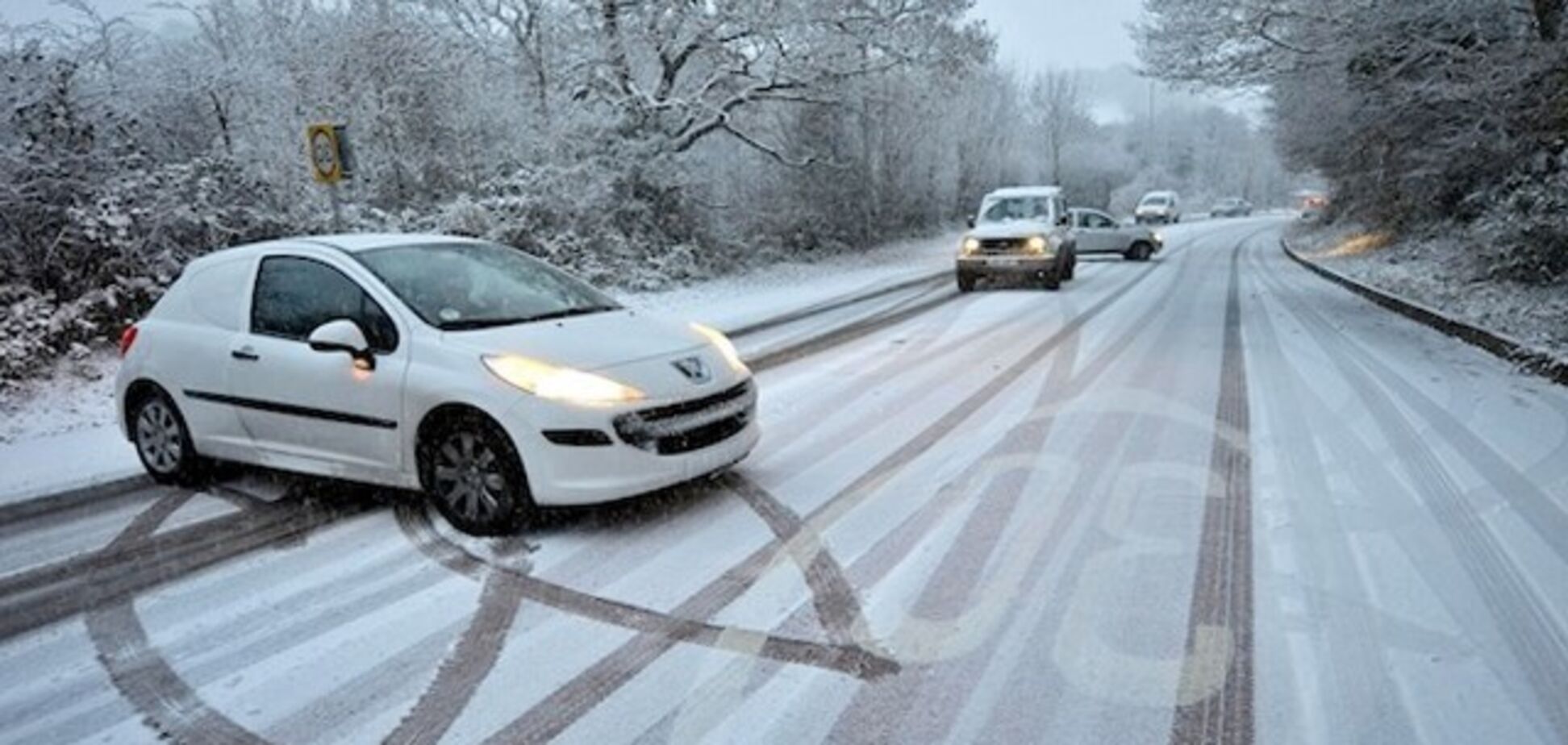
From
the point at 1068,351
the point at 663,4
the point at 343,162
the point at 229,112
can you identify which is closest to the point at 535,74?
the point at 663,4

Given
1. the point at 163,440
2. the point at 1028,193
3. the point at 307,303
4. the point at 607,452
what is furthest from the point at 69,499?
the point at 1028,193

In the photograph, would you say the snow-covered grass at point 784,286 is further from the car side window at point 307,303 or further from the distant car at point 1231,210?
the distant car at point 1231,210

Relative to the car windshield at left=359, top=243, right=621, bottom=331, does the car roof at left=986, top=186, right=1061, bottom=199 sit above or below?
above

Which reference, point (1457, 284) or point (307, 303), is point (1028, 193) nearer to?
point (1457, 284)

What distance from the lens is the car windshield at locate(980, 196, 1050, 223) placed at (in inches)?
758

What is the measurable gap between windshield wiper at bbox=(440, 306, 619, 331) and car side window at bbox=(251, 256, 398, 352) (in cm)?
33

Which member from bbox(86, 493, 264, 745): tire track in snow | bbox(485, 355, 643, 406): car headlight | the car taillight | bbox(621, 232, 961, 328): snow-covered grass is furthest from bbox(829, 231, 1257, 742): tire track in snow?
bbox(621, 232, 961, 328): snow-covered grass

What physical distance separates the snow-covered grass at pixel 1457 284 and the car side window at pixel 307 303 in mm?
9620

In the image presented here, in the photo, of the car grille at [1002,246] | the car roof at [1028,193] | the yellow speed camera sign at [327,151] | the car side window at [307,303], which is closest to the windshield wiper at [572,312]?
the car side window at [307,303]

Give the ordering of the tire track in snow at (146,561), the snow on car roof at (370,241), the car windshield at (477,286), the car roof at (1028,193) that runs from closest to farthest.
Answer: the tire track in snow at (146,561) < the car windshield at (477,286) < the snow on car roof at (370,241) < the car roof at (1028,193)

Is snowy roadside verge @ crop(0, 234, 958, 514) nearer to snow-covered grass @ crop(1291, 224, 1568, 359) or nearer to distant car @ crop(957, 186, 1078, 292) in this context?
distant car @ crop(957, 186, 1078, 292)

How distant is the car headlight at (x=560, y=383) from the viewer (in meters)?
4.90

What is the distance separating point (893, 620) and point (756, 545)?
107 cm

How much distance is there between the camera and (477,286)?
230 inches
